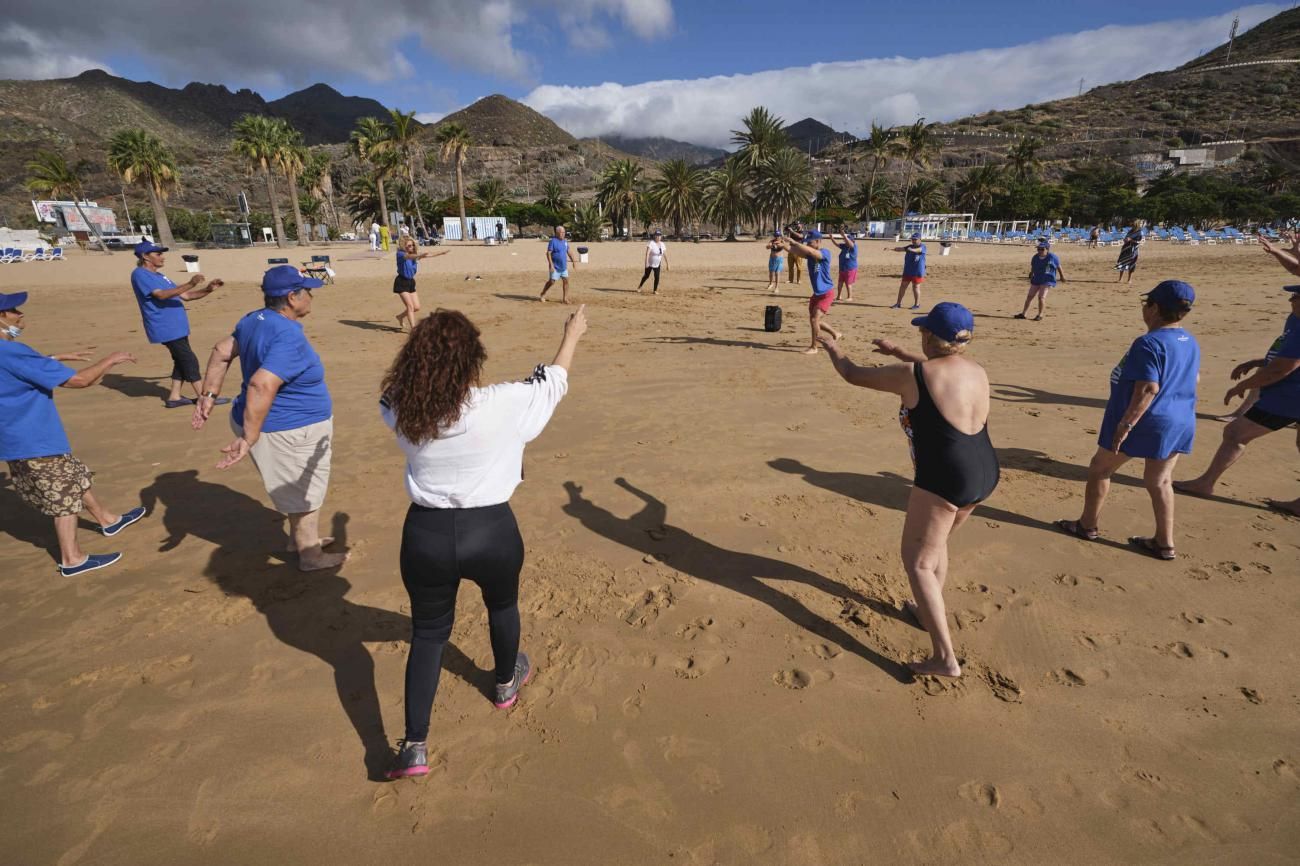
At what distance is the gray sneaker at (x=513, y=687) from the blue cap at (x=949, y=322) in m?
2.61

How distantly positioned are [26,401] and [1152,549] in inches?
298

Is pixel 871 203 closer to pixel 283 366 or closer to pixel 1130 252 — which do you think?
pixel 1130 252

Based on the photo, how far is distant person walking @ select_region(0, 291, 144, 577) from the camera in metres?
3.47

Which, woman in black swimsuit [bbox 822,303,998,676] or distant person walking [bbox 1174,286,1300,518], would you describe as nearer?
woman in black swimsuit [bbox 822,303,998,676]

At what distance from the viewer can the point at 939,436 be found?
2699mm

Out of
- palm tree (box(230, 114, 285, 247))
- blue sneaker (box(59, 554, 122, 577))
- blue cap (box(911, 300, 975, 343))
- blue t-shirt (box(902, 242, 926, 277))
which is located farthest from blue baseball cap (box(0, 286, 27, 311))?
palm tree (box(230, 114, 285, 247))

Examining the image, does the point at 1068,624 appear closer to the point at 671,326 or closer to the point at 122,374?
the point at 671,326

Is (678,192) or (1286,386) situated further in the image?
(678,192)

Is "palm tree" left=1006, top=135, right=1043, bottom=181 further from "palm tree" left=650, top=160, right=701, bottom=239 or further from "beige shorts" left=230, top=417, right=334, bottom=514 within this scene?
"beige shorts" left=230, top=417, right=334, bottom=514

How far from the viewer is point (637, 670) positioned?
10.3 ft

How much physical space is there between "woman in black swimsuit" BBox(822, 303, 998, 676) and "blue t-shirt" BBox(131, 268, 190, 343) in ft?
26.6

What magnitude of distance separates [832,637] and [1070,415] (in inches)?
225

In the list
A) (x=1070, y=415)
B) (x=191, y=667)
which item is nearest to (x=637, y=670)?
(x=191, y=667)

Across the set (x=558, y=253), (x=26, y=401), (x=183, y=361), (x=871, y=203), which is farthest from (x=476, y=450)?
(x=871, y=203)
